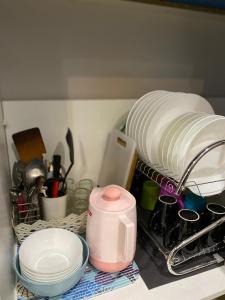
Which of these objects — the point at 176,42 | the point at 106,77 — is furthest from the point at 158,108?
the point at 176,42

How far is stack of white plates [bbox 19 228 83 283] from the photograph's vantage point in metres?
0.61

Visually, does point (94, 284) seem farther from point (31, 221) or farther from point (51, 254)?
point (31, 221)

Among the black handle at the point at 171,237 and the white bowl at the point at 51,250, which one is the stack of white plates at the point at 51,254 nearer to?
the white bowl at the point at 51,250

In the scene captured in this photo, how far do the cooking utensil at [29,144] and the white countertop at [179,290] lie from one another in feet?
1.61

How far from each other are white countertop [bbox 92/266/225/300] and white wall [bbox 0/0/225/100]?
664 mm

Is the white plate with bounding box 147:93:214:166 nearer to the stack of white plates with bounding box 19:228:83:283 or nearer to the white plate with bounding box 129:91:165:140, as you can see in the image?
the white plate with bounding box 129:91:165:140

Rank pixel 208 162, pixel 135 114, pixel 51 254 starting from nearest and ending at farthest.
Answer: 1. pixel 51 254
2. pixel 208 162
3. pixel 135 114

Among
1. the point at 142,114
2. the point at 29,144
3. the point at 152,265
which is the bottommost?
the point at 152,265

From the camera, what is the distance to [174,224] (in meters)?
0.76

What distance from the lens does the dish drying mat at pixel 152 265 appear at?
69 cm

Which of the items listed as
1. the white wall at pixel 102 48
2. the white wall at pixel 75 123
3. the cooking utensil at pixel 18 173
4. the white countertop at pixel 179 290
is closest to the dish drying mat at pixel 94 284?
the white countertop at pixel 179 290

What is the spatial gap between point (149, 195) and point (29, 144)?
46 cm

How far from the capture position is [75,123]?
3.28ft

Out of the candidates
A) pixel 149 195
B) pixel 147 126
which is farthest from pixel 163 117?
pixel 149 195
